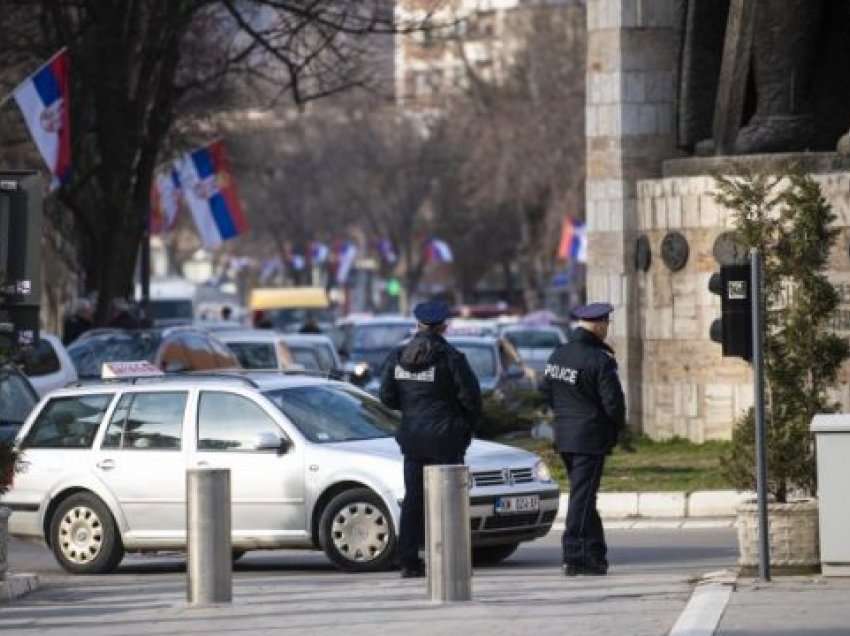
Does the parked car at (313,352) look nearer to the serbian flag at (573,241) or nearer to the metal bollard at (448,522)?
the metal bollard at (448,522)

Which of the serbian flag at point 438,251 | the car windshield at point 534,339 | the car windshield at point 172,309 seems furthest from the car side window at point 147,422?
the serbian flag at point 438,251

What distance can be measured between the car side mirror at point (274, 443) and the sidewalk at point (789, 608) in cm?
398

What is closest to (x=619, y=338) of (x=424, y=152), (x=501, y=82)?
(x=501, y=82)

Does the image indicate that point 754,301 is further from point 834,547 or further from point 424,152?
point 424,152

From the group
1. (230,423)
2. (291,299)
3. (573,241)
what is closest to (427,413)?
(230,423)

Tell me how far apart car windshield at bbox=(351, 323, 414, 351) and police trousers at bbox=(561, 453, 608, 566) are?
25678 mm

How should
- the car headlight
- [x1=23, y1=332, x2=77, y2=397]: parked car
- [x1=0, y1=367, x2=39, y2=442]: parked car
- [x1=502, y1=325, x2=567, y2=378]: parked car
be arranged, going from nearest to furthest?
the car headlight < [x1=0, y1=367, x2=39, y2=442]: parked car < [x1=23, y1=332, x2=77, y2=397]: parked car < [x1=502, y1=325, x2=567, y2=378]: parked car

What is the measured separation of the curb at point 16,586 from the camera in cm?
1569

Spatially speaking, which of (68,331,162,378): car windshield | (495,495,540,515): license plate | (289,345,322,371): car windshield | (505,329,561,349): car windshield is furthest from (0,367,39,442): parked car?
(505,329,561,349): car windshield

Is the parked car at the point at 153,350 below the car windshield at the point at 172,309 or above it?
below

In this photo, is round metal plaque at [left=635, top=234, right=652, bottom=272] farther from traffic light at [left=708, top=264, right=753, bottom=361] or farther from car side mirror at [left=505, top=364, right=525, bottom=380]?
traffic light at [left=708, top=264, right=753, bottom=361]

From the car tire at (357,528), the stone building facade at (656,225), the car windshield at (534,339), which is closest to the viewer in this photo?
the car tire at (357,528)

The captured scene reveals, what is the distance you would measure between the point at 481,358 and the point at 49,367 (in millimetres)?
8781

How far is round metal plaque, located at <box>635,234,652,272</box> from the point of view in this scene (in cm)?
2727
